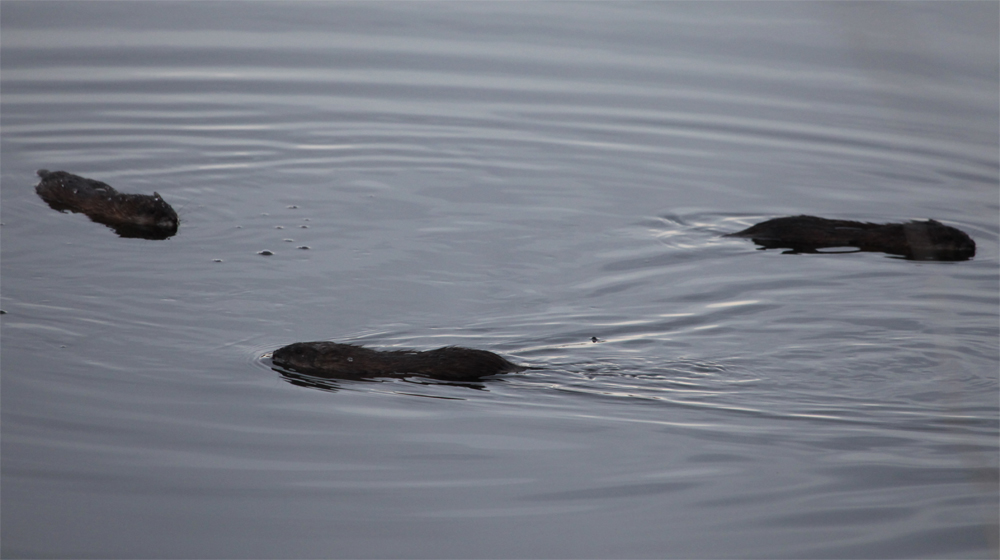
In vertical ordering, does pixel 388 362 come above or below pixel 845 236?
below

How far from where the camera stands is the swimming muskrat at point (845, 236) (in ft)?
31.0

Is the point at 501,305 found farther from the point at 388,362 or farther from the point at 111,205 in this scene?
the point at 111,205

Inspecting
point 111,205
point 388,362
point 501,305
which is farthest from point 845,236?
point 111,205

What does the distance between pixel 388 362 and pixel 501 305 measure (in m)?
1.44

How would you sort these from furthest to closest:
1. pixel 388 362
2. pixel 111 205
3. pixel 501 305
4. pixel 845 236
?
pixel 845 236, pixel 111 205, pixel 501 305, pixel 388 362

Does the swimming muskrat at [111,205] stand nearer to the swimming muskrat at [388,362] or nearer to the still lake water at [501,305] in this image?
the still lake water at [501,305]

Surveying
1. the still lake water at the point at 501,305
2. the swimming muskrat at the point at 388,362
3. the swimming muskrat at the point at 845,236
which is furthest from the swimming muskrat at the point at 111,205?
the swimming muskrat at the point at 845,236

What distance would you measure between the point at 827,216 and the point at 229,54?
9172mm

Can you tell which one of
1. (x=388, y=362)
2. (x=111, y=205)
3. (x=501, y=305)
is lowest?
(x=388, y=362)

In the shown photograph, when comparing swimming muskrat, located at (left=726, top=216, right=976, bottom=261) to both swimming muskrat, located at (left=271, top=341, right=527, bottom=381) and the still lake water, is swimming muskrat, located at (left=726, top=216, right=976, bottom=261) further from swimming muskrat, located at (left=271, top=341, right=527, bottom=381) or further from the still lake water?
swimming muskrat, located at (left=271, top=341, right=527, bottom=381)

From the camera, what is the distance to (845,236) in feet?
31.3

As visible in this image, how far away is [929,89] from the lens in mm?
14914

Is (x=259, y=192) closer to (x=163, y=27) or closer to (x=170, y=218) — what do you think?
(x=170, y=218)

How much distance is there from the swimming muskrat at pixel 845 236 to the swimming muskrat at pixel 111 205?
5297 mm
